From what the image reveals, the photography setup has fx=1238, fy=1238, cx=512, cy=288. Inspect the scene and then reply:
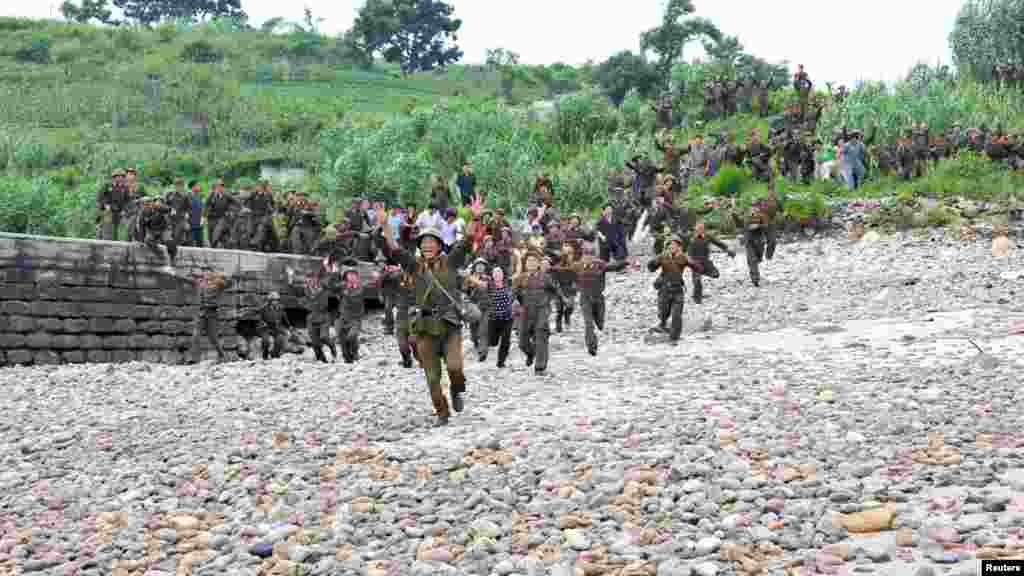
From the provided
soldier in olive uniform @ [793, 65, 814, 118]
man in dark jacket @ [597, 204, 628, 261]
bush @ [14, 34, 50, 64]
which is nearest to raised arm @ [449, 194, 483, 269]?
man in dark jacket @ [597, 204, 628, 261]

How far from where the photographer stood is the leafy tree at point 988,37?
1777 inches

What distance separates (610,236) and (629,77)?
105 ft

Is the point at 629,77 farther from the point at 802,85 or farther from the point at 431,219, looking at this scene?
the point at 431,219

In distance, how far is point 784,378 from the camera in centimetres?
1266

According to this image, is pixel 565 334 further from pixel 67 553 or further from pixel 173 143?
pixel 173 143

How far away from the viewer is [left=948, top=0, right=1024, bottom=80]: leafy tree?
1777 inches

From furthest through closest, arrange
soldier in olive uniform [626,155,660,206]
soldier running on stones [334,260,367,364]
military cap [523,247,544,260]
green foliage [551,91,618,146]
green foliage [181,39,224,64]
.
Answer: green foliage [181,39,224,64]
green foliage [551,91,618,146]
soldier in olive uniform [626,155,660,206]
soldier running on stones [334,260,367,364]
military cap [523,247,544,260]

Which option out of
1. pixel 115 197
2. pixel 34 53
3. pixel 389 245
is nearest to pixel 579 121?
pixel 115 197

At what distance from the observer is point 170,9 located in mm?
90750

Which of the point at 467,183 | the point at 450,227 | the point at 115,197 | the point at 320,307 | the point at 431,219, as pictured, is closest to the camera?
the point at 320,307

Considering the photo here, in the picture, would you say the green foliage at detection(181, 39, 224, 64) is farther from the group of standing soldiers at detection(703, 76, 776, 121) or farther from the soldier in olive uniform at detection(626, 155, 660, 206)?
the soldier in olive uniform at detection(626, 155, 660, 206)

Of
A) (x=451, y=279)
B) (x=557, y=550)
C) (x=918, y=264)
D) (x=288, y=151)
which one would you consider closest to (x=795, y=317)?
(x=918, y=264)

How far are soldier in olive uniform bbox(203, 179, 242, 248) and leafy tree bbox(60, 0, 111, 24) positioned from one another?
66298 mm

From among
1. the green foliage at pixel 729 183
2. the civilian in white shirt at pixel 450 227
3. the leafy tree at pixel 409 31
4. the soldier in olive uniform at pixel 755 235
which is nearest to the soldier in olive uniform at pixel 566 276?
the civilian in white shirt at pixel 450 227
